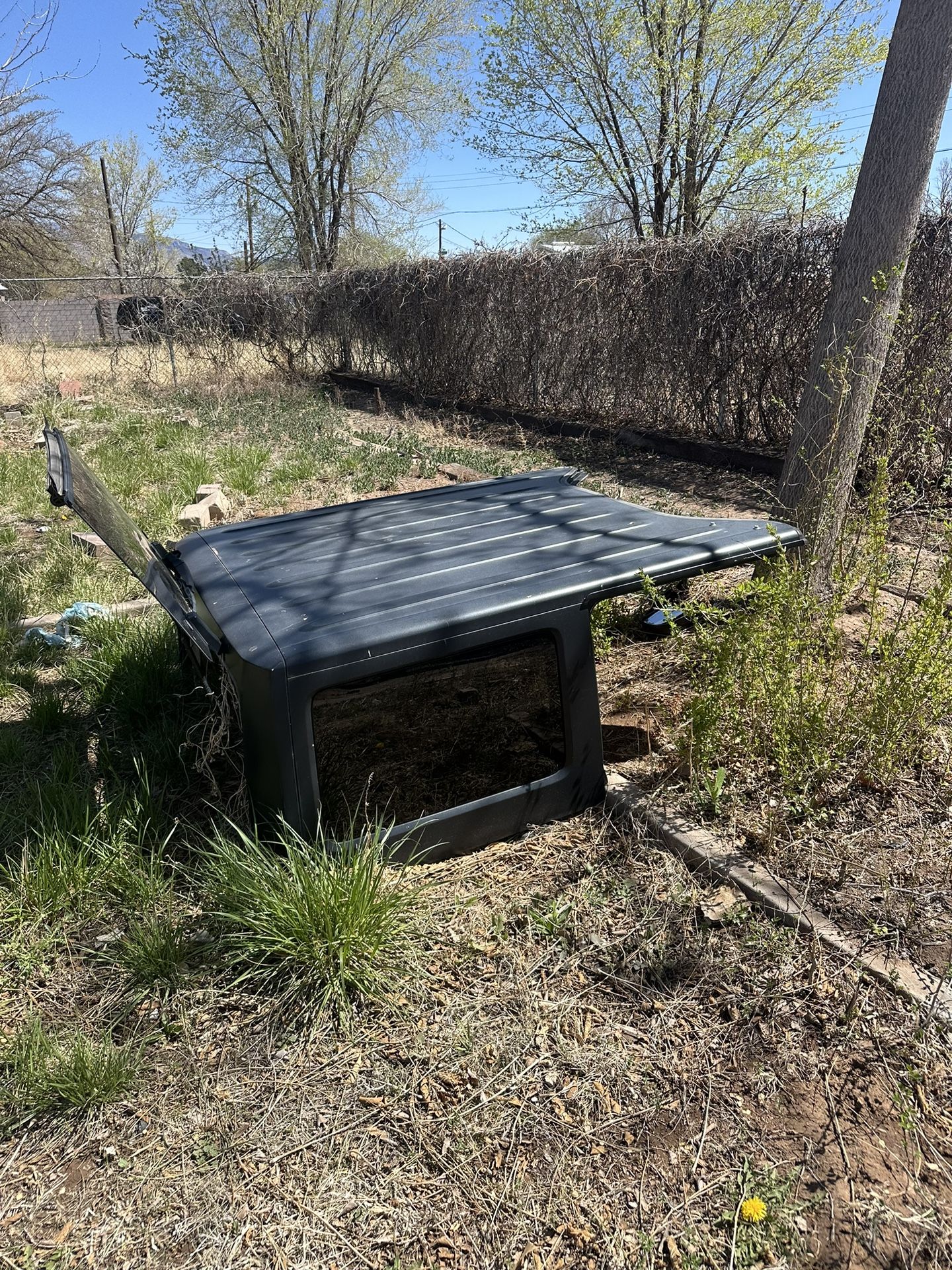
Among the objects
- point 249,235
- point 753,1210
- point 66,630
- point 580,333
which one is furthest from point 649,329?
point 249,235

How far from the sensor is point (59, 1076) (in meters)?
1.68

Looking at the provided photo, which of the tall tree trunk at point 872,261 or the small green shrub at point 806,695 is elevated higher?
the tall tree trunk at point 872,261

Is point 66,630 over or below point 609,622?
below

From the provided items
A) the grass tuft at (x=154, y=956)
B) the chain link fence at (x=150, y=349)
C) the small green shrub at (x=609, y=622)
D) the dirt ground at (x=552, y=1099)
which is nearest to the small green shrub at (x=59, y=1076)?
the dirt ground at (x=552, y=1099)

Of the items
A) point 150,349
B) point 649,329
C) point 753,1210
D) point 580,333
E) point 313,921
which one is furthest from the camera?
point 150,349

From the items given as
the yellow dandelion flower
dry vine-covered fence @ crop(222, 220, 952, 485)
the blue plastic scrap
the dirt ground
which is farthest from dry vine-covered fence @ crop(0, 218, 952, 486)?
the blue plastic scrap

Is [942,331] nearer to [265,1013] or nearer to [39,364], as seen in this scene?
[265,1013]

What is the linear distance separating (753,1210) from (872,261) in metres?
3.68

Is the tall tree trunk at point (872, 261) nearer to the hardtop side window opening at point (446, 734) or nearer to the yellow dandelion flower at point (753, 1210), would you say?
the hardtop side window opening at point (446, 734)

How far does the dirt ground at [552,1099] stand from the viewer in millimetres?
1431

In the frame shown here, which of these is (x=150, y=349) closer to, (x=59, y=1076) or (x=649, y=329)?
(x=649, y=329)

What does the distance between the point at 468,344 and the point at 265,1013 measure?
10.7 metres

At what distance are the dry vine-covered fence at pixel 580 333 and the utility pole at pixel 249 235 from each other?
26.3ft

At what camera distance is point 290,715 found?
72.5 inches
